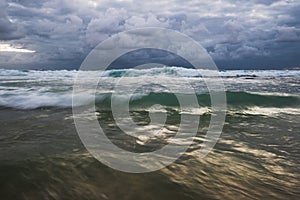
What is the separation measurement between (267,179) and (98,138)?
92.1 inches

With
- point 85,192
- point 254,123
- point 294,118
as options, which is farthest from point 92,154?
point 294,118

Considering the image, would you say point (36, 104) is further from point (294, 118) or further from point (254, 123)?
point (294, 118)

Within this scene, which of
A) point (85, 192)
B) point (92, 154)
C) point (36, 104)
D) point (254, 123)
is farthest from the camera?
point (36, 104)

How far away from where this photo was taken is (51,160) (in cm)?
288

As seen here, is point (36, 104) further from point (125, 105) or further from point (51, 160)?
point (51, 160)

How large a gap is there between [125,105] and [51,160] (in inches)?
189

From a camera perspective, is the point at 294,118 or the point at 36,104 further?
the point at 36,104

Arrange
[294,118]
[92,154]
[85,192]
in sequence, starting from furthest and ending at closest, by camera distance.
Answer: [294,118]
[92,154]
[85,192]

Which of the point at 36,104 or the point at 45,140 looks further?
the point at 36,104

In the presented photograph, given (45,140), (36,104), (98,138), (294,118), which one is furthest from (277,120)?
(36,104)

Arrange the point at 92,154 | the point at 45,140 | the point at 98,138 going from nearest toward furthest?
the point at 92,154
the point at 45,140
the point at 98,138

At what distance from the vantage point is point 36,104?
7.42 m

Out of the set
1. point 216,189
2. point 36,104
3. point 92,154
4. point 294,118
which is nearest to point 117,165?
point 92,154

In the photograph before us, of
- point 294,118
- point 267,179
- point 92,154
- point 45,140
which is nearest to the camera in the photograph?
point 267,179
